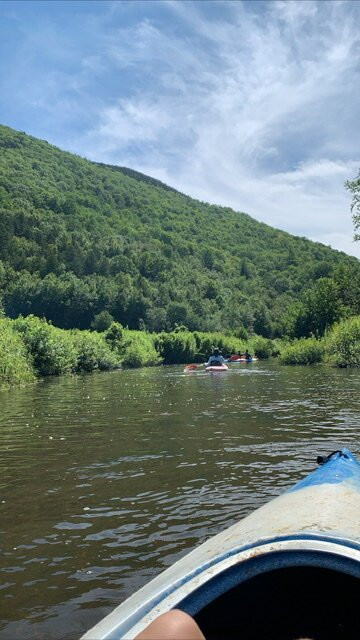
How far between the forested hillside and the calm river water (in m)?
52.3

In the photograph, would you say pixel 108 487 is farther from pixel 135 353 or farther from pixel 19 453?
pixel 135 353

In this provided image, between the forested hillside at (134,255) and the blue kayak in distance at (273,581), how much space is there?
2412 inches

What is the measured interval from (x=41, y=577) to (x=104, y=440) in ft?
22.4

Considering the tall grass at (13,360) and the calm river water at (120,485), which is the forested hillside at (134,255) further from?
the calm river water at (120,485)

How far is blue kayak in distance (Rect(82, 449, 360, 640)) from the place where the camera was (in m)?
3.00

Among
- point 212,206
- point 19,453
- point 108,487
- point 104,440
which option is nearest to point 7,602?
point 108,487

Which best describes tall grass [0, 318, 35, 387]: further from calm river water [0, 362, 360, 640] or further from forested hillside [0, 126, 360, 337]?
forested hillside [0, 126, 360, 337]

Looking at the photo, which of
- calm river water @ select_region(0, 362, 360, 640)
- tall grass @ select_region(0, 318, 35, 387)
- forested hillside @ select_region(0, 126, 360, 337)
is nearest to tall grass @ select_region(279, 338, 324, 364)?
forested hillside @ select_region(0, 126, 360, 337)

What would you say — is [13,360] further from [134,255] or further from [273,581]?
[134,255]

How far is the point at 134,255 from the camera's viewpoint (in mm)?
117438

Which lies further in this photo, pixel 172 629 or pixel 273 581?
pixel 273 581

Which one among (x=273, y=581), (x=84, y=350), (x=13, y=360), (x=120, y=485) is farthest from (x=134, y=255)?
(x=273, y=581)

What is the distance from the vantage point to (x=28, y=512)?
712 centimetres

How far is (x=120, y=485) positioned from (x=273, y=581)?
15.2 feet
